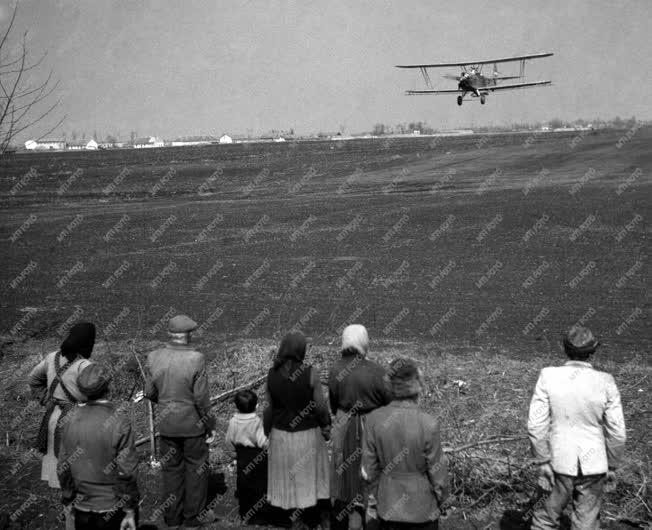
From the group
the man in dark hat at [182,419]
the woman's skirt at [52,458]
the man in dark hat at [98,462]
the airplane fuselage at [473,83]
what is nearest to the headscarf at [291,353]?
the man in dark hat at [182,419]

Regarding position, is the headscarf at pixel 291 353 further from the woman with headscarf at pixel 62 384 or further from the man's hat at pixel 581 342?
the man's hat at pixel 581 342

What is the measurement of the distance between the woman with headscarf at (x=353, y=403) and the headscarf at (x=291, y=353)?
380mm

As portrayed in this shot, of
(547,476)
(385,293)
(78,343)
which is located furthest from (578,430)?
(385,293)

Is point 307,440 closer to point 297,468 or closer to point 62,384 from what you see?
point 297,468

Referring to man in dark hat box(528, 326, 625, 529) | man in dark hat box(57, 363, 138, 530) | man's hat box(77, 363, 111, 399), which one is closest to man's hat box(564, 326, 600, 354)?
man in dark hat box(528, 326, 625, 529)

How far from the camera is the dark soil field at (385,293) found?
24.0 ft

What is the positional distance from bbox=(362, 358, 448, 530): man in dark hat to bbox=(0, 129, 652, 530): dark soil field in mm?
1694

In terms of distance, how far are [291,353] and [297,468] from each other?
1060 mm

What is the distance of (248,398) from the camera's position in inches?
233

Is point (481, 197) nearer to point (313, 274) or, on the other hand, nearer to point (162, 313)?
point (313, 274)

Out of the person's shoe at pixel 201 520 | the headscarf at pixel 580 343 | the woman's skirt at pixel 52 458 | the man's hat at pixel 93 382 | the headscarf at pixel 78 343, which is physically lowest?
the person's shoe at pixel 201 520

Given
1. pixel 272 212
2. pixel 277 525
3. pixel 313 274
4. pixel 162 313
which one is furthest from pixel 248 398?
pixel 272 212

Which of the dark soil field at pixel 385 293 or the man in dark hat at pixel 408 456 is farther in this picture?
the dark soil field at pixel 385 293

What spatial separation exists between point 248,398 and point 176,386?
0.66 m
